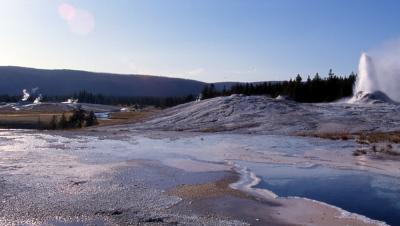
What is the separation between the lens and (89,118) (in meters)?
69.8

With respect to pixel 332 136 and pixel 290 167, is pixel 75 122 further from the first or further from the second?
pixel 290 167

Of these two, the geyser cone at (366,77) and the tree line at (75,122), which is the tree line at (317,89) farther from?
the tree line at (75,122)

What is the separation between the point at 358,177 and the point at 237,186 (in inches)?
242

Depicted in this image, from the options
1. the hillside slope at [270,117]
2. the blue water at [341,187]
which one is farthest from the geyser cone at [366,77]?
the blue water at [341,187]

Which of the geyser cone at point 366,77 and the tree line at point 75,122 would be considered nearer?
the tree line at point 75,122

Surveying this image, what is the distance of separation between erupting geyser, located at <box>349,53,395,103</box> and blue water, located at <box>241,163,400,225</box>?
51633 millimetres

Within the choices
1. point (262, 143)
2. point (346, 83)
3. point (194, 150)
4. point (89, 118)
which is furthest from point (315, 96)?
point (194, 150)

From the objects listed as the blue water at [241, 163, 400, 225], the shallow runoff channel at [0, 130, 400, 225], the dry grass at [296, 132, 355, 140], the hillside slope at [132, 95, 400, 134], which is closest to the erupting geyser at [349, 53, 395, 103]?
the hillside slope at [132, 95, 400, 134]

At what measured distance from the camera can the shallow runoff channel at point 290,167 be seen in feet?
51.7

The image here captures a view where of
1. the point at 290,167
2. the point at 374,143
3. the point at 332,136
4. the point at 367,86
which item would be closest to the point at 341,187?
the point at 290,167

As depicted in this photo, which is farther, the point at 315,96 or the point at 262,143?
the point at 315,96

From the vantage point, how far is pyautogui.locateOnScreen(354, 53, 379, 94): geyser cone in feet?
263

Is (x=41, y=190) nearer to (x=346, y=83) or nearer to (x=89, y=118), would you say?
(x=89, y=118)

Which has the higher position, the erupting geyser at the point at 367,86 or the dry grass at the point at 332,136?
the erupting geyser at the point at 367,86
